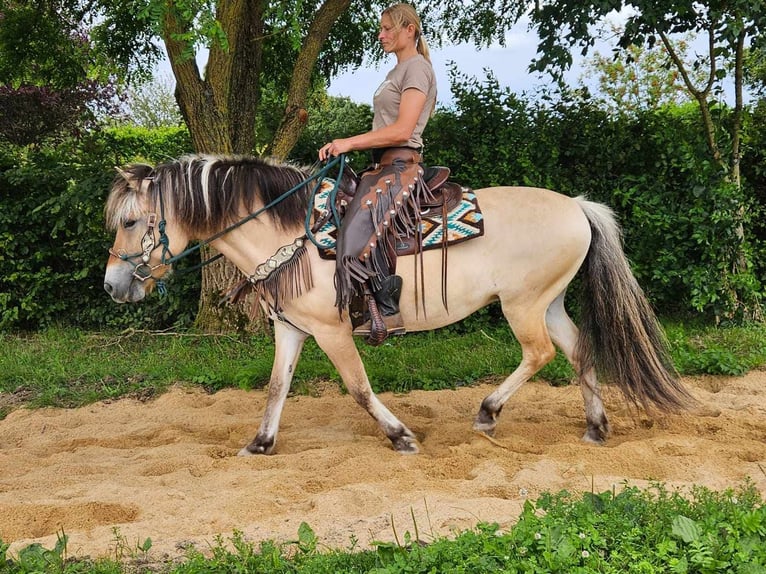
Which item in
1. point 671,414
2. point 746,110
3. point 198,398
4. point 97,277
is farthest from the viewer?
point 97,277

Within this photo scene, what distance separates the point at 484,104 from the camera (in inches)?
298

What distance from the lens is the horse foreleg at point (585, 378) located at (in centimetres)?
450

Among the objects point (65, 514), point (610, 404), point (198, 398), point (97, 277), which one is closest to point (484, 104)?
point (610, 404)

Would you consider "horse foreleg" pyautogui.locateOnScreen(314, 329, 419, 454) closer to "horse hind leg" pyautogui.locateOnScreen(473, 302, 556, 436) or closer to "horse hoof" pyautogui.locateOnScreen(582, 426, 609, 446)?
"horse hind leg" pyautogui.locateOnScreen(473, 302, 556, 436)

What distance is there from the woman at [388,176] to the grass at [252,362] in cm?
205

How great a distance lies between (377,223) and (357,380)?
37.1 inches

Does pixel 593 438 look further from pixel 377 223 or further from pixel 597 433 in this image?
pixel 377 223

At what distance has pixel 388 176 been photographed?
4129mm

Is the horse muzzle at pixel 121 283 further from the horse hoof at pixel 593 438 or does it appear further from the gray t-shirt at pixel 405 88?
the horse hoof at pixel 593 438

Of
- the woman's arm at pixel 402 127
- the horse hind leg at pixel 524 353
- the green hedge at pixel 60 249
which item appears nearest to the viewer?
the woman's arm at pixel 402 127

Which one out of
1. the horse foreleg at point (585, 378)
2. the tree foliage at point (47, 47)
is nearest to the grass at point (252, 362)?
the horse foreleg at point (585, 378)

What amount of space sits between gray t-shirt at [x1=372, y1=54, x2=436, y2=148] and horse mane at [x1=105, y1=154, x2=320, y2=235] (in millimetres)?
622

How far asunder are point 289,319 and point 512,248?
1.40m

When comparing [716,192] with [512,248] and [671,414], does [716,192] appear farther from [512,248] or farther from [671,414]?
[512,248]
